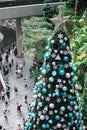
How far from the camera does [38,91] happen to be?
7.89m

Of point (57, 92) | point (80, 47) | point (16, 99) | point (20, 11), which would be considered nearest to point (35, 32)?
point (20, 11)

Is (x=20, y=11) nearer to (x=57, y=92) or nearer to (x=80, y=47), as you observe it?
(x=80, y=47)

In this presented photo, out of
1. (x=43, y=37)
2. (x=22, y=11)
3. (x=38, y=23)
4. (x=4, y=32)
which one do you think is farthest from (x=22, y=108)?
(x=4, y=32)

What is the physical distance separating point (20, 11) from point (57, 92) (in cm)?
2185

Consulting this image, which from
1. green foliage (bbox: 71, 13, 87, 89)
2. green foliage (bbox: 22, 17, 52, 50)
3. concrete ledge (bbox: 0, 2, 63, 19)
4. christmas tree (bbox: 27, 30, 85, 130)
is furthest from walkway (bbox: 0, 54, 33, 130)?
christmas tree (bbox: 27, 30, 85, 130)

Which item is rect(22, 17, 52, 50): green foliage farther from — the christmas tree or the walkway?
the christmas tree

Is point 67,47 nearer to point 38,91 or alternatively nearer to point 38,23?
point 38,91

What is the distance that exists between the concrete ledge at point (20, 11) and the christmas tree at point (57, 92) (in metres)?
21.1

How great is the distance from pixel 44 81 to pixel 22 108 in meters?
14.5

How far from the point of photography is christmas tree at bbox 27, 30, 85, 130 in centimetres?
761

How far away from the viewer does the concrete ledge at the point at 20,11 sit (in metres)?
28.6

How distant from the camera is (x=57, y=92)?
7730 mm

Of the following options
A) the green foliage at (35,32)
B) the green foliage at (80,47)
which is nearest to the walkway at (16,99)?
the green foliage at (35,32)

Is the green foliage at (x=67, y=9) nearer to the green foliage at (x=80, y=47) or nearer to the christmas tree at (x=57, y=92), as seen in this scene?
the green foliage at (x=80, y=47)
